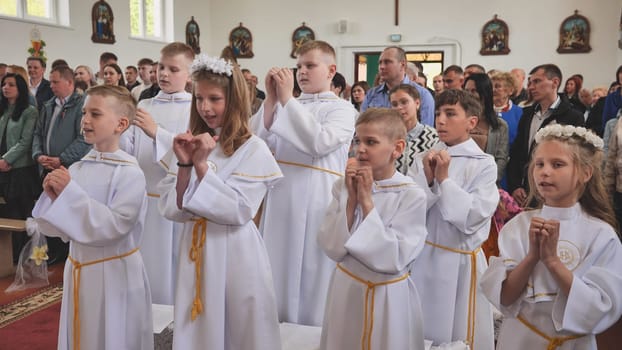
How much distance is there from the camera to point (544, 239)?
2156 millimetres

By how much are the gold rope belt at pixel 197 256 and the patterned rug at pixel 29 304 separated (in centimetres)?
251

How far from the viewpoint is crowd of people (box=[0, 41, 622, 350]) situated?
7.68 ft

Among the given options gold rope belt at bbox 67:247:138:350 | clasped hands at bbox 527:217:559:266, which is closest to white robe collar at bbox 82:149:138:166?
gold rope belt at bbox 67:247:138:350

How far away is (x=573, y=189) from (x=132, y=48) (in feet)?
45.8

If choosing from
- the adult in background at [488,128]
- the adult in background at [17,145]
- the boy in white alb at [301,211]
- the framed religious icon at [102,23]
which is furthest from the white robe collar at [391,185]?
the framed religious icon at [102,23]

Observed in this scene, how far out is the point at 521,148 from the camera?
5.28 meters

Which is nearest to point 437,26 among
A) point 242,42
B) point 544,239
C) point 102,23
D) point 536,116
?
point 242,42

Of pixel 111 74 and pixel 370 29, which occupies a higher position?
pixel 370 29

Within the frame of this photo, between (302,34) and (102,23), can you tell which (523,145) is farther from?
(302,34)

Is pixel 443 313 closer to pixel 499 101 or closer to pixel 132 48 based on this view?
pixel 499 101

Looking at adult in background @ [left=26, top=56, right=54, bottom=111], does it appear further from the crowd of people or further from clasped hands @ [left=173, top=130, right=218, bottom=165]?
clasped hands @ [left=173, top=130, right=218, bottom=165]

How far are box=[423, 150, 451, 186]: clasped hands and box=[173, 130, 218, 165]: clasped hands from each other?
1.21 m

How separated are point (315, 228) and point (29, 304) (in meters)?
2.69

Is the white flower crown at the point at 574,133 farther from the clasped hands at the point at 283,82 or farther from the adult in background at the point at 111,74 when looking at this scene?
the adult in background at the point at 111,74
